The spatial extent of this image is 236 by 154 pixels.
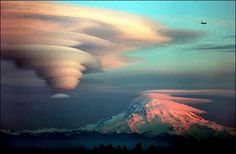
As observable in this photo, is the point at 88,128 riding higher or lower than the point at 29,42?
lower

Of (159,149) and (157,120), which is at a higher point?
(157,120)

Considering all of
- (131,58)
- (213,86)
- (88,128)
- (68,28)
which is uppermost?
(68,28)

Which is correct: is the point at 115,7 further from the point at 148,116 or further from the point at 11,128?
the point at 11,128

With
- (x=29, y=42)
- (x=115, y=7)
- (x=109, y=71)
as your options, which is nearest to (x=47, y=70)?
(x=29, y=42)

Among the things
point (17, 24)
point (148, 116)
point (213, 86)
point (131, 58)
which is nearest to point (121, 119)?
point (148, 116)

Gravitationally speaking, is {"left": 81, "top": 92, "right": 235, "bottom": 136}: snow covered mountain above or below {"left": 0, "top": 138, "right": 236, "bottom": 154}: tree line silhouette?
above

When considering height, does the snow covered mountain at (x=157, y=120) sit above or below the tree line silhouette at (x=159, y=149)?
above
